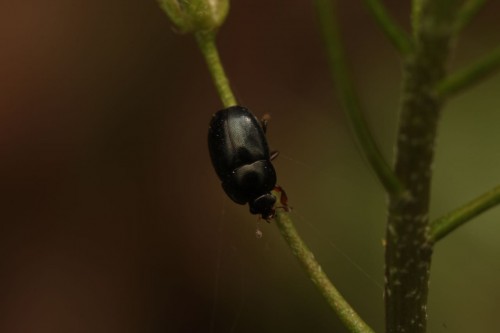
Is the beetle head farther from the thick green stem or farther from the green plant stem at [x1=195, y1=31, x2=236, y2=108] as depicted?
the thick green stem

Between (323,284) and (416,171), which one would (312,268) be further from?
(416,171)

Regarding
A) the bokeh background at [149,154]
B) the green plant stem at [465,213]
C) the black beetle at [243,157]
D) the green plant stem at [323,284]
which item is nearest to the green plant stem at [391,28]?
the green plant stem at [465,213]

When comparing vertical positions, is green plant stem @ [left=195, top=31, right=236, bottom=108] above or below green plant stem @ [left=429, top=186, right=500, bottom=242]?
above

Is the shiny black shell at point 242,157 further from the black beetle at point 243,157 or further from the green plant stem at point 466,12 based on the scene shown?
the green plant stem at point 466,12

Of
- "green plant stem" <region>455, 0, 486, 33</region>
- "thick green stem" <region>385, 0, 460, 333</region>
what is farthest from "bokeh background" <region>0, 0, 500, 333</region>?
"green plant stem" <region>455, 0, 486, 33</region>

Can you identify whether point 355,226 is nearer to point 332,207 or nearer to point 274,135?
point 332,207

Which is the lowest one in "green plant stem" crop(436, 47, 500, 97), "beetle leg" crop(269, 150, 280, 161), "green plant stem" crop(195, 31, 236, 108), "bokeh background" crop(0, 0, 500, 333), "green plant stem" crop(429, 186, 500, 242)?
"green plant stem" crop(429, 186, 500, 242)
